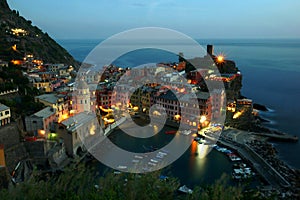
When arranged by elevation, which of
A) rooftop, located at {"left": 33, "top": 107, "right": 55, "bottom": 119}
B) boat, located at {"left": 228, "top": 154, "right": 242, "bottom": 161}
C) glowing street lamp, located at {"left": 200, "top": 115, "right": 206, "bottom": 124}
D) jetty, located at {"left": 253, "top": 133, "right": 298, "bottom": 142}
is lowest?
boat, located at {"left": 228, "top": 154, "right": 242, "bottom": 161}

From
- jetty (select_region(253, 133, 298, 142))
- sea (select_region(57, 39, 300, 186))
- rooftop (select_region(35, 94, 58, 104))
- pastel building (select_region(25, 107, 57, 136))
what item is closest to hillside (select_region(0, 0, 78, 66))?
rooftop (select_region(35, 94, 58, 104))

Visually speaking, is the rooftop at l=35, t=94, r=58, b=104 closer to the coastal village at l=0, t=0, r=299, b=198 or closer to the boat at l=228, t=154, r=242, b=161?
the coastal village at l=0, t=0, r=299, b=198

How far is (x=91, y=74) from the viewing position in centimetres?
1753

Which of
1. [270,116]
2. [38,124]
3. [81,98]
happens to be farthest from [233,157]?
[270,116]

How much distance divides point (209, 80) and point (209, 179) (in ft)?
30.4

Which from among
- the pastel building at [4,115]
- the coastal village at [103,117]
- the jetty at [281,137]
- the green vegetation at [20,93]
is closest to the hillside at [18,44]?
the coastal village at [103,117]

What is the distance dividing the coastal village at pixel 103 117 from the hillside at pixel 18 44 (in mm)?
529

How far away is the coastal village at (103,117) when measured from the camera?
7.65 m

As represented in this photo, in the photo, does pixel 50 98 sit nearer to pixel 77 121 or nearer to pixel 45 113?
pixel 45 113

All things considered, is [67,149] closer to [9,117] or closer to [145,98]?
[9,117]

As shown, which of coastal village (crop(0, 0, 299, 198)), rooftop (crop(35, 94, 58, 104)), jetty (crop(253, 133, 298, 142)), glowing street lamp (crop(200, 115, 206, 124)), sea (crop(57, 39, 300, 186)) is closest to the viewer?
coastal village (crop(0, 0, 299, 198))

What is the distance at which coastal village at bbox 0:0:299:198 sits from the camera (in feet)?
25.1

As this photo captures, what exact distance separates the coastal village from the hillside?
0.53 m

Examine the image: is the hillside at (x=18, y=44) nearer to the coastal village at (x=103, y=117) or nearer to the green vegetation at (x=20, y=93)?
the coastal village at (x=103, y=117)
